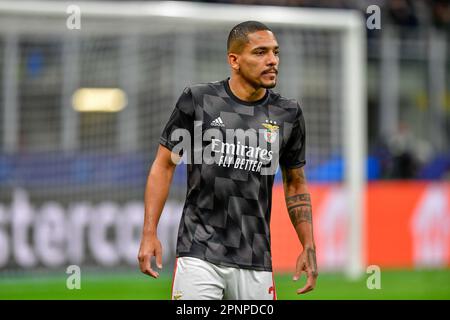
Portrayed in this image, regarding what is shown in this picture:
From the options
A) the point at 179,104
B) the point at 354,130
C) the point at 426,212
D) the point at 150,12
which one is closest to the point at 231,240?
the point at 179,104

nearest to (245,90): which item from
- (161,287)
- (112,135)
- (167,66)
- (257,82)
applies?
(257,82)

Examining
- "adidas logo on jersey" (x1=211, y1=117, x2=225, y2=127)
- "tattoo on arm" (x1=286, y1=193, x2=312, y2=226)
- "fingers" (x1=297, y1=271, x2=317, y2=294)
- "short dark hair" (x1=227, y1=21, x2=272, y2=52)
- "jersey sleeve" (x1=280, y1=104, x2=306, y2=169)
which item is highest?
"short dark hair" (x1=227, y1=21, x2=272, y2=52)

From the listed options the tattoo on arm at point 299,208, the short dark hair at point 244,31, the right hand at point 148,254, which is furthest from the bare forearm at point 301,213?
the short dark hair at point 244,31

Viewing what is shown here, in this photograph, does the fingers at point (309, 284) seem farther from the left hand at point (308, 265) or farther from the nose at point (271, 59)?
the nose at point (271, 59)

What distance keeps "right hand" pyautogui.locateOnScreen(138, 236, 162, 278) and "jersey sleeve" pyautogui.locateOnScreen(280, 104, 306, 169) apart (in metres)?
0.97

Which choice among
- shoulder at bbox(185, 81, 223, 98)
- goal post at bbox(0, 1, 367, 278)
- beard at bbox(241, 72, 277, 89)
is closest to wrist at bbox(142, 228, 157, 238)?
shoulder at bbox(185, 81, 223, 98)

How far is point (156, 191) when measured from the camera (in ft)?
20.5

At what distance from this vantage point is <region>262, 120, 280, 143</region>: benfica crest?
628cm

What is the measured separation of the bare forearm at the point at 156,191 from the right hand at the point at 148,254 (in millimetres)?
102

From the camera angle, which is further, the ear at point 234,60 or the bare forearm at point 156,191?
the ear at point 234,60

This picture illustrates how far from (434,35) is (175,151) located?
59.4 feet

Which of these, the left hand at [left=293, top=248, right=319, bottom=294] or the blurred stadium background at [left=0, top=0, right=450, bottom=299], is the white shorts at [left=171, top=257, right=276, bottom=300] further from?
the blurred stadium background at [left=0, top=0, right=450, bottom=299]

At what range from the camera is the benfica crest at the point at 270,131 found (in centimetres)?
628

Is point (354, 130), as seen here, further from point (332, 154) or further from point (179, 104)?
point (179, 104)
